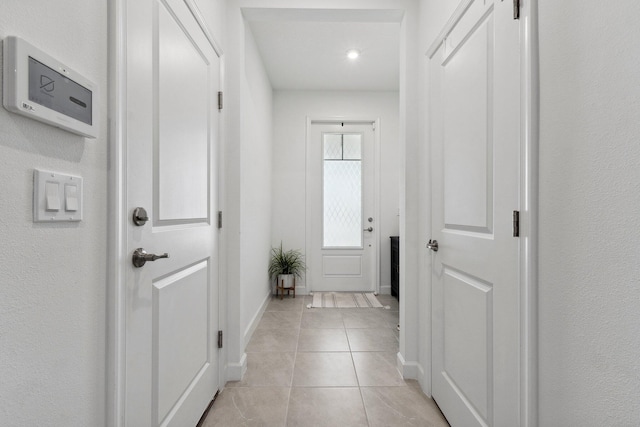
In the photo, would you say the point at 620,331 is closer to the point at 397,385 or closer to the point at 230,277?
the point at 397,385

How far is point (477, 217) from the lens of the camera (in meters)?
1.33

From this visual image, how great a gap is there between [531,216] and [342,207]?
10.8 ft

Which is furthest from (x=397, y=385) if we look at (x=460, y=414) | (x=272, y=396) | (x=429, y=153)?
(x=429, y=153)

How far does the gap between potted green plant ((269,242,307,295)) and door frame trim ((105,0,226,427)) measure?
2.97 m

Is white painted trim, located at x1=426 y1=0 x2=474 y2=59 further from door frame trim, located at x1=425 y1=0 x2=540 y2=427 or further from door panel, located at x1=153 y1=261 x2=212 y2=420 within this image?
door panel, located at x1=153 y1=261 x2=212 y2=420

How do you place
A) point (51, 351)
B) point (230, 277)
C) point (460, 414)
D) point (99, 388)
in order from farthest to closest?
1. point (230, 277)
2. point (460, 414)
3. point (99, 388)
4. point (51, 351)

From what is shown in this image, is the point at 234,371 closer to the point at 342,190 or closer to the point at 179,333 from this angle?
the point at 179,333

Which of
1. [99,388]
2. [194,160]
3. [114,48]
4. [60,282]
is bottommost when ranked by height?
[99,388]

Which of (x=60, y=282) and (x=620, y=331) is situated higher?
(x=60, y=282)

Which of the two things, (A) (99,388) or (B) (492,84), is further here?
(B) (492,84)

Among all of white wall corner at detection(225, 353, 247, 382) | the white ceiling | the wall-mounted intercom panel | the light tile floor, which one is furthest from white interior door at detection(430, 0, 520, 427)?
the wall-mounted intercom panel

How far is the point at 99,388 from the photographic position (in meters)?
0.86

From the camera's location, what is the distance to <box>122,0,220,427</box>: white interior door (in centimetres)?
102

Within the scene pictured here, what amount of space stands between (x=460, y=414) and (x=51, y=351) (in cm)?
155
